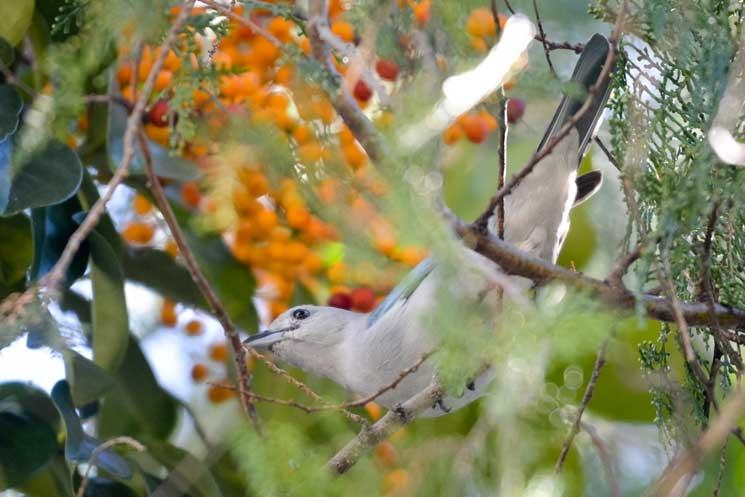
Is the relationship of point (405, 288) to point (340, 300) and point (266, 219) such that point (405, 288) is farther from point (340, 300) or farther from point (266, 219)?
point (340, 300)

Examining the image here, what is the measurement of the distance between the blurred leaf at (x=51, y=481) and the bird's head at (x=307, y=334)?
404 mm

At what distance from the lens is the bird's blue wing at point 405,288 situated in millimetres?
1660

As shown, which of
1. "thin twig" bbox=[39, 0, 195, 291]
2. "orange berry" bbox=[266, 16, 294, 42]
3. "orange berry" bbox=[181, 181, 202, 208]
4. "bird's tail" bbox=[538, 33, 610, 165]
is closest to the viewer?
"thin twig" bbox=[39, 0, 195, 291]

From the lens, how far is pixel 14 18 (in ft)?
5.28

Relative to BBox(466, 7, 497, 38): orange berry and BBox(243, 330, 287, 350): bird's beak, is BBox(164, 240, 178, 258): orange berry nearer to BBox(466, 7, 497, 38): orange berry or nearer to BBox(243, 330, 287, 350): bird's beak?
BBox(243, 330, 287, 350): bird's beak

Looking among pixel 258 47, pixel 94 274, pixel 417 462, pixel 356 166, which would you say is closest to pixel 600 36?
pixel 356 166

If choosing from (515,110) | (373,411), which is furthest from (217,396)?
(515,110)

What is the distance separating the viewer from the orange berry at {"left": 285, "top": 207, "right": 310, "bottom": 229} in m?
1.74

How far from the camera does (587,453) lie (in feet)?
5.19

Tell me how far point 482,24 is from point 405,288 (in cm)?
46

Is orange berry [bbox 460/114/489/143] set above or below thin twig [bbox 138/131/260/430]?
below

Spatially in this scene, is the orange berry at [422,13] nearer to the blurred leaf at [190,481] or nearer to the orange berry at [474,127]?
the orange berry at [474,127]

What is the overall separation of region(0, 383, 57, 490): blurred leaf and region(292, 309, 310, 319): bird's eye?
0.49 m

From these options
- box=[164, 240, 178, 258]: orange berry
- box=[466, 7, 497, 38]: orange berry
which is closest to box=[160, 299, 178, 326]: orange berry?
box=[164, 240, 178, 258]: orange berry
